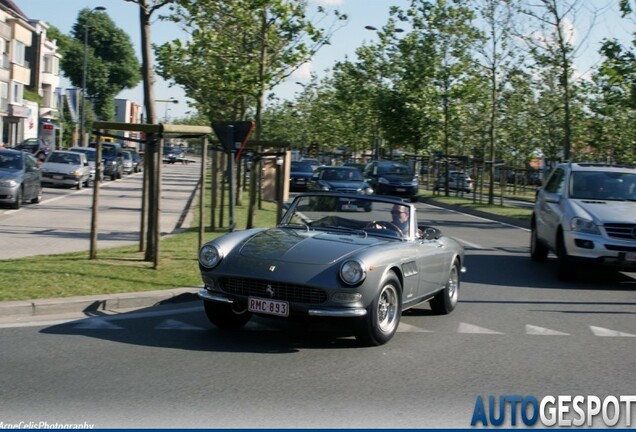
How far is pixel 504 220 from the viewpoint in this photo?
28938 millimetres

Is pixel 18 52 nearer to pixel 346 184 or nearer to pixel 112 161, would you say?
pixel 112 161

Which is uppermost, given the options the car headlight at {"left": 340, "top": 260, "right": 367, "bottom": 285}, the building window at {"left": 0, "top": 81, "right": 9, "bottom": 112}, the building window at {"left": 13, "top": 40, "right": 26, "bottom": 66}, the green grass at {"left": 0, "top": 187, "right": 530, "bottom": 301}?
the building window at {"left": 13, "top": 40, "right": 26, "bottom": 66}

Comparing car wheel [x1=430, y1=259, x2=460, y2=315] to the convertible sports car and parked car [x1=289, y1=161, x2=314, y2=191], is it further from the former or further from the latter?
parked car [x1=289, y1=161, x2=314, y2=191]

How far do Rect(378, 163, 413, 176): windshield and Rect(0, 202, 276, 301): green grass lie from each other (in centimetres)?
2626

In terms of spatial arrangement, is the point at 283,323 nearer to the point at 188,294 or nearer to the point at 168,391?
the point at 188,294

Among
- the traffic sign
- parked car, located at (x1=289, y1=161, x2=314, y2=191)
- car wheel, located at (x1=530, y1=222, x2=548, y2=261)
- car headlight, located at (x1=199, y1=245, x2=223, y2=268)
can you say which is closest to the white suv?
car wheel, located at (x1=530, y1=222, x2=548, y2=261)

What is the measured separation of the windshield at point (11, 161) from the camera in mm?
24452

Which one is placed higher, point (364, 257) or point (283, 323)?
point (364, 257)

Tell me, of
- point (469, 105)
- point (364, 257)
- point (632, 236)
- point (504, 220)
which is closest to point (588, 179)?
point (632, 236)

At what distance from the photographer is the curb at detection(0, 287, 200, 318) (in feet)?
29.5

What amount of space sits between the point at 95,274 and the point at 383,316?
432 cm

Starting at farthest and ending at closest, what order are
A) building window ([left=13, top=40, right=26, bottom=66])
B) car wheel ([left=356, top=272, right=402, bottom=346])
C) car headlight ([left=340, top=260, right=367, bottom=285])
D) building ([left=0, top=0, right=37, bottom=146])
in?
building window ([left=13, top=40, right=26, bottom=66]) → building ([left=0, top=0, right=37, bottom=146]) → car wheel ([left=356, top=272, right=402, bottom=346]) → car headlight ([left=340, top=260, right=367, bottom=285])

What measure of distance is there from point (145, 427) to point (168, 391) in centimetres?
88

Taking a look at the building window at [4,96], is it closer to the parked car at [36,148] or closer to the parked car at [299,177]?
the parked car at [36,148]
